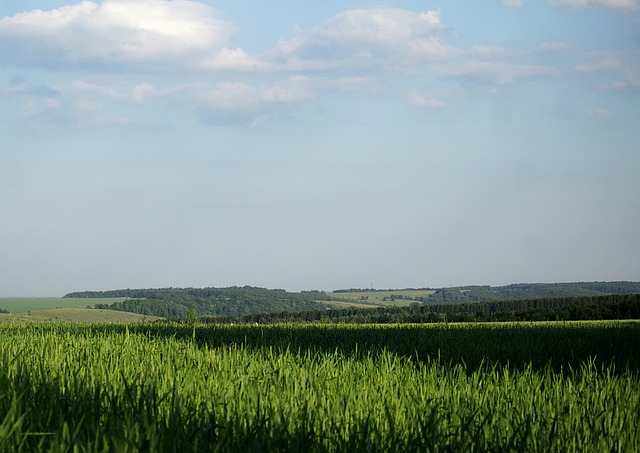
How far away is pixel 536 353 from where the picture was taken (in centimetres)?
991

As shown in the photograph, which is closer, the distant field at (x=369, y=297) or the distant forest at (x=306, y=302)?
the distant forest at (x=306, y=302)

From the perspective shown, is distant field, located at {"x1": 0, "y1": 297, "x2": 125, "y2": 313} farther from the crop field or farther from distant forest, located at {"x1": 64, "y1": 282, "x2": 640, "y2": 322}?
→ the crop field

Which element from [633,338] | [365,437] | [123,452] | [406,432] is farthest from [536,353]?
[123,452]

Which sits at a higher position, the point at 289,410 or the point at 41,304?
the point at 289,410

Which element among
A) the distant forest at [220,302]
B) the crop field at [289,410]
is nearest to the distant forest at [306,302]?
the distant forest at [220,302]

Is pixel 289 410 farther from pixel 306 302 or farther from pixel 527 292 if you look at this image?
pixel 527 292

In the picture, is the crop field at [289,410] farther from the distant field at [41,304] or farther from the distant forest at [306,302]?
the distant field at [41,304]

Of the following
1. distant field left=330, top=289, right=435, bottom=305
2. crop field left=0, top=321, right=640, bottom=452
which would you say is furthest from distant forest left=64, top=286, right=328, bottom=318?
crop field left=0, top=321, right=640, bottom=452

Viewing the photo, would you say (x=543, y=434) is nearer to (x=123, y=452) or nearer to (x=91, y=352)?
(x=123, y=452)

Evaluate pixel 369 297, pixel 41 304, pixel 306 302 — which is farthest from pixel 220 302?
pixel 369 297

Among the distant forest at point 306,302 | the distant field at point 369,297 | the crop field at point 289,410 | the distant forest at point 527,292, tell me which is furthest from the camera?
the distant forest at point 527,292

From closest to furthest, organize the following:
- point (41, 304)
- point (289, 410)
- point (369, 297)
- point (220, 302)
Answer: point (289, 410), point (220, 302), point (41, 304), point (369, 297)

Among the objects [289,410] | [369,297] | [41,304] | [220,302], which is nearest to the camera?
[289,410]

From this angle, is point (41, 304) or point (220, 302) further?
point (41, 304)
